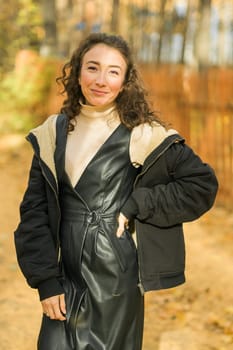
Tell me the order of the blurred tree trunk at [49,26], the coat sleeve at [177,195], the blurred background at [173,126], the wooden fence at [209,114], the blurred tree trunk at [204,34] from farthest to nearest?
the blurred tree trunk at [49,26], the blurred tree trunk at [204,34], the wooden fence at [209,114], the blurred background at [173,126], the coat sleeve at [177,195]

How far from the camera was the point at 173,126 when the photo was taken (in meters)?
10.1

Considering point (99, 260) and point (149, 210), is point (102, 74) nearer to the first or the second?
point (149, 210)

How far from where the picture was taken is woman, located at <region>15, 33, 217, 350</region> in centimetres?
270

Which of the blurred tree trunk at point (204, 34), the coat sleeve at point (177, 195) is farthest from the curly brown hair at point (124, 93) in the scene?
the blurred tree trunk at point (204, 34)

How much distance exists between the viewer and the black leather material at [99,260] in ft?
8.93

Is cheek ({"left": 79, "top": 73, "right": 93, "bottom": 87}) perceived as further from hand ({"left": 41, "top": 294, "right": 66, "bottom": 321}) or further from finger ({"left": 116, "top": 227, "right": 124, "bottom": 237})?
hand ({"left": 41, "top": 294, "right": 66, "bottom": 321})

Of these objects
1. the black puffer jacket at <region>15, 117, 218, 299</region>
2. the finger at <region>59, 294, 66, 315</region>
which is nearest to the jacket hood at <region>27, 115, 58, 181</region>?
the black puffer jacket at <region>15, 117, 218, 299</region>

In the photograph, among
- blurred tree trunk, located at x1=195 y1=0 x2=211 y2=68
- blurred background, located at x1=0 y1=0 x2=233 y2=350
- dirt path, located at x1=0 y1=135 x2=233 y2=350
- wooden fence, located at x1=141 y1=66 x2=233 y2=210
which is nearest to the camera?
dirt path, located at x1=0 y1=135 x2=233 y2=350

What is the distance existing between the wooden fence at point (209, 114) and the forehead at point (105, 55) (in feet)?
18.1

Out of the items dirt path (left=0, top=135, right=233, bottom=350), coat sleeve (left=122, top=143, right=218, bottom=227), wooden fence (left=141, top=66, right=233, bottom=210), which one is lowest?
dirt path (left=0, top=135, right=233, bottom=350)

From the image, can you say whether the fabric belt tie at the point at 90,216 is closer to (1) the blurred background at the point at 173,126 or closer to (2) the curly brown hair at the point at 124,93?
(2) the curly brown hair at the point at 124,93

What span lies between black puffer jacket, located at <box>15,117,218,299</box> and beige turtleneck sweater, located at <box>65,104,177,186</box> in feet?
0.15

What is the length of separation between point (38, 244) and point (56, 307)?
268 millimetres

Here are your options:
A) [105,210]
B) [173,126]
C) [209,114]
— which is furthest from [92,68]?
[173,126]
